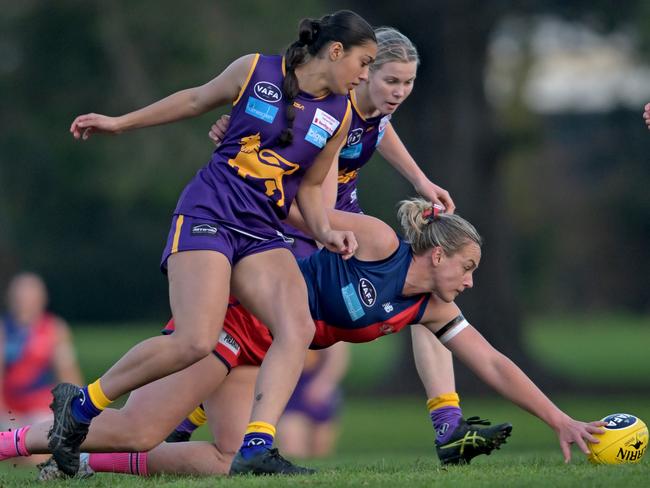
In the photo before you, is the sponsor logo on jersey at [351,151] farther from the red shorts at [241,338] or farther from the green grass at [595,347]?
the green grass at [595,347]

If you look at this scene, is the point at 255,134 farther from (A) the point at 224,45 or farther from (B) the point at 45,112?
(B) the point at 45,112

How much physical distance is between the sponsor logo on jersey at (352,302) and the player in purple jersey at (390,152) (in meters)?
0.60

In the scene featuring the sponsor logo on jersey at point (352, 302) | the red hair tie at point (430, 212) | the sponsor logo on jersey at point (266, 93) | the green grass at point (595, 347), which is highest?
the sponsor logo on jersey at point (266, 93)

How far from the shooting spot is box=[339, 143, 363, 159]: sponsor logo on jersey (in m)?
7.08

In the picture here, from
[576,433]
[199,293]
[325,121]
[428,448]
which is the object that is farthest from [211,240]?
[428,448]

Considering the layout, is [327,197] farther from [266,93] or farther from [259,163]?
[266,93]

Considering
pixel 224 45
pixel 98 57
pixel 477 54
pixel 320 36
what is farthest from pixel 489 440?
pixel 98 57

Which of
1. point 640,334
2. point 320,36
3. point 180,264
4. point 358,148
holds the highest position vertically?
point 320,36

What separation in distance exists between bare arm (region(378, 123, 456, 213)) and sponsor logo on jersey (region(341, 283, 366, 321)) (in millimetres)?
1007

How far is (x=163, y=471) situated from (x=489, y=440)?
174 centimetres

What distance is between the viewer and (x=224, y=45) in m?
22.1

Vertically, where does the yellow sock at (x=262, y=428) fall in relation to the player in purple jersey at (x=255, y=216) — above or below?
below

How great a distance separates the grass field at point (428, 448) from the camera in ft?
18.2

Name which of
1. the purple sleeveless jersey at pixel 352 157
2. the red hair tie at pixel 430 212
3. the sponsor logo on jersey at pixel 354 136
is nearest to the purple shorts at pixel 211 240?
the red hair tie at pixel 430 212
